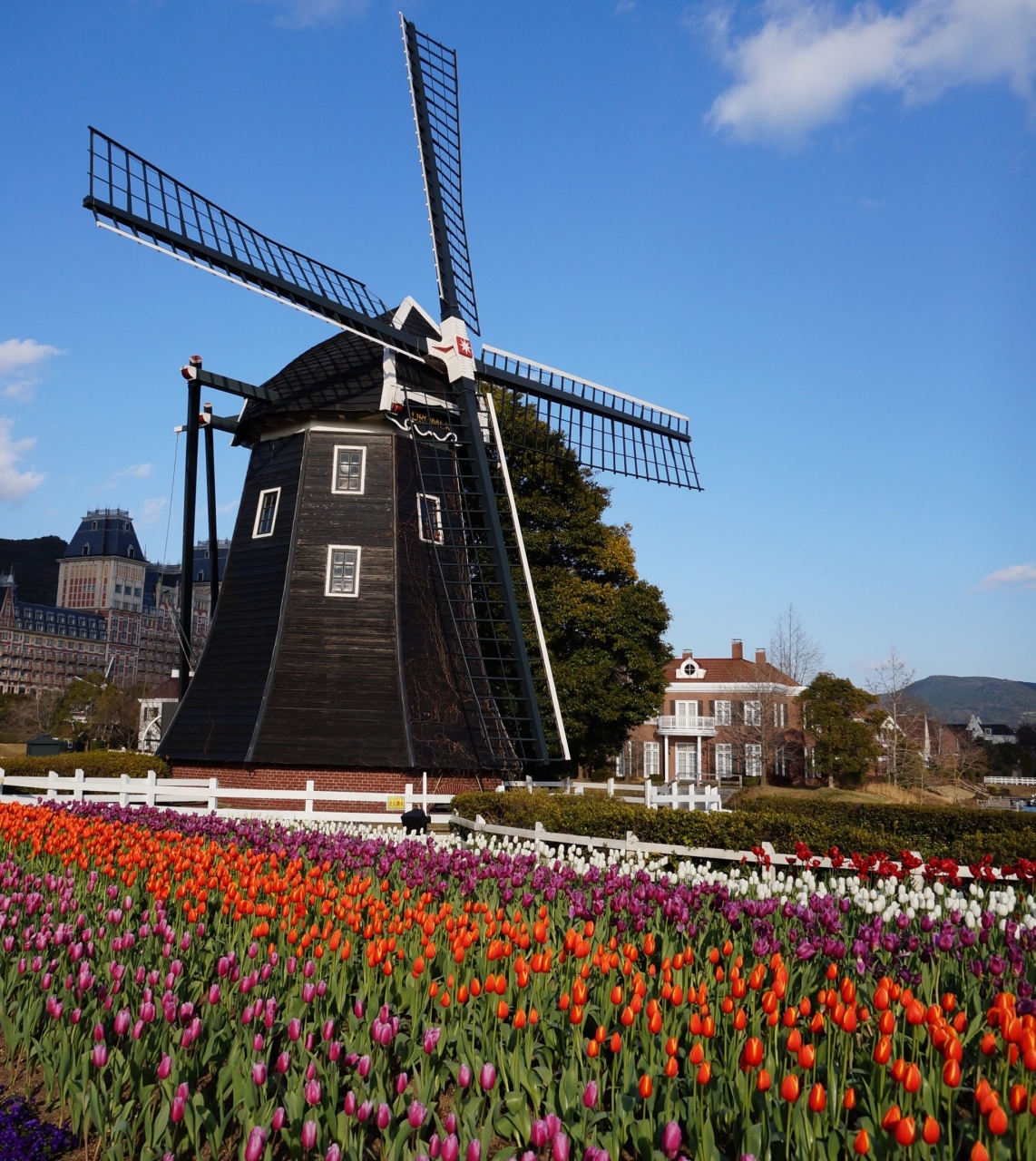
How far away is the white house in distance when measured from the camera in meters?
52.8

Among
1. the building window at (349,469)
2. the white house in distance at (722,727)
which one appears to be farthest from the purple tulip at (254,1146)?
the white house in distance at (722,727)

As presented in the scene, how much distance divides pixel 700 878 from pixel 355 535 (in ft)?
47.1

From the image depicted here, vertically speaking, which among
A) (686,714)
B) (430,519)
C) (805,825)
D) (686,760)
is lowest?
(686,760)

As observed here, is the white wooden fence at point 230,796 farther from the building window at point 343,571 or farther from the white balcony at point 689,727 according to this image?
the white balcony at point 689,727

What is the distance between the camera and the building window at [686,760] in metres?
57.1

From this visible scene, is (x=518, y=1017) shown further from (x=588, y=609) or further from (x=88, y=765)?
(x=588, y=609)

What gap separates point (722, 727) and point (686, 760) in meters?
3.59

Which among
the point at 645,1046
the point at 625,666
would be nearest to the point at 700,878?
the point at 645,1046

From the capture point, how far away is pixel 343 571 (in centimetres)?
2152

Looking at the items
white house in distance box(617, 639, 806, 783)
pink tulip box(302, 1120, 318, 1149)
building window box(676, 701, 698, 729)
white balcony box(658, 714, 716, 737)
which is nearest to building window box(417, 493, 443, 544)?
pink tulip box(302, 1120, 318, 1149)

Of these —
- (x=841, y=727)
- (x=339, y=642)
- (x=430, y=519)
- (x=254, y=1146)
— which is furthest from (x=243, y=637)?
(x=841, y=727)

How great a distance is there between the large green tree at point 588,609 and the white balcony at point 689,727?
2696cm

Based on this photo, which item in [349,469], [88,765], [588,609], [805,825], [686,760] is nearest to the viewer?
[805,825]

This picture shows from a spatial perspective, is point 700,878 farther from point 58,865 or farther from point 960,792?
point 960,792
